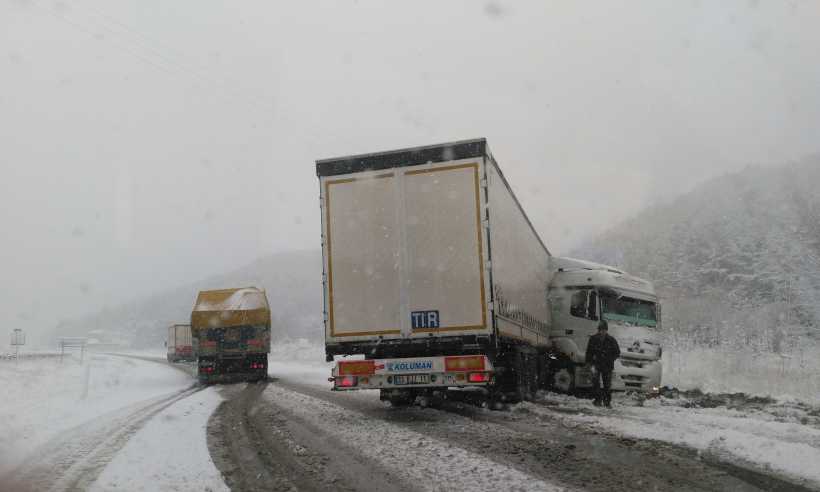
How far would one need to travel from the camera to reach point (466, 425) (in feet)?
29.7

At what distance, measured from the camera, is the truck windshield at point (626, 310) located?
1514cm

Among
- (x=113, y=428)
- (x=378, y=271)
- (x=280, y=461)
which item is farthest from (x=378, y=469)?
(x=113, y=428)


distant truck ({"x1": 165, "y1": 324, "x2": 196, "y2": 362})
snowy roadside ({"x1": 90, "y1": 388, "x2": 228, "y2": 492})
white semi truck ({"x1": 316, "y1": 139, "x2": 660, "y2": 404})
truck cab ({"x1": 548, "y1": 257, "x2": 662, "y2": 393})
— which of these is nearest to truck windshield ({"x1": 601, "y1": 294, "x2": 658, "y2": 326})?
truck cab ({"x1": 548, "y1": 257, "x2": 662, "y2": 393})

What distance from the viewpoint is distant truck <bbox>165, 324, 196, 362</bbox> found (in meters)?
43.6

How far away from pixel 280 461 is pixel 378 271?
3.85 meters

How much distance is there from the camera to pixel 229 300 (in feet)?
73.2

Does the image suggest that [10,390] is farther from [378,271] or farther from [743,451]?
[743,451]

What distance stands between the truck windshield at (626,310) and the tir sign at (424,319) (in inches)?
270

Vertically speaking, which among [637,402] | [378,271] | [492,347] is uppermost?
[378,271]

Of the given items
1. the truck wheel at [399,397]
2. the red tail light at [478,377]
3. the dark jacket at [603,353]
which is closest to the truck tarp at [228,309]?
the truck wheel at [399,397]

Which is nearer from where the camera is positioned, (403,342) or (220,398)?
(403,342)

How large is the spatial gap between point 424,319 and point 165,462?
13.7 ft

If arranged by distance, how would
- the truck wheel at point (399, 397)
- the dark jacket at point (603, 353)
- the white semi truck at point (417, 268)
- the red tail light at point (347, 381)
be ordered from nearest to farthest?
1. the white semi truck at point (417, 268)
2. the red tail light at point (347, 381)
3. the truck wheel at point (399, 397)
4. the dark jacket at point (603, 353)

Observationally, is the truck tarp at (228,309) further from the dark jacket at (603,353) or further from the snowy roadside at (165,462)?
the dark jacket at (603,353)
